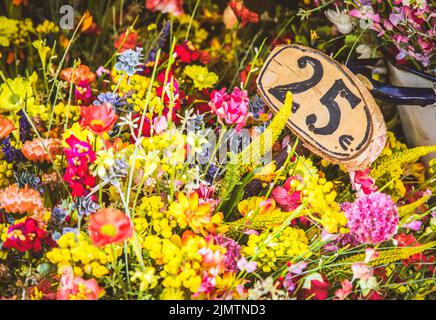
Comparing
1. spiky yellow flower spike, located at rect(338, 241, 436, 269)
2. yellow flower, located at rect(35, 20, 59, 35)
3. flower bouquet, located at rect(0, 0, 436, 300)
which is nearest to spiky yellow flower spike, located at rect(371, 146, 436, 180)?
flower bouquet, located at rect(0, 0, 436, 300)

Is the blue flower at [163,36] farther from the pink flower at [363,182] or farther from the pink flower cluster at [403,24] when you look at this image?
the pink flower at [363,182]

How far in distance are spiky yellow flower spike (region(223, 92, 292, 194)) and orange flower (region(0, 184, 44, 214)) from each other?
299 mm

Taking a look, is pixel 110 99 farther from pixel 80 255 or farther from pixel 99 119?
A: pixel 80 255

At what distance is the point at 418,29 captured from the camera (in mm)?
939

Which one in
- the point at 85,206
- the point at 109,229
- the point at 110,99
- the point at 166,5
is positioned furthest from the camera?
the point at 166,5

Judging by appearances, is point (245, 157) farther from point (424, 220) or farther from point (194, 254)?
point (424, 220)

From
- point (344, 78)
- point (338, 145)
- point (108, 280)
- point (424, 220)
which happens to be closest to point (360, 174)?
point (338, 145)

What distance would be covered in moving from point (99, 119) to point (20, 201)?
19 cm

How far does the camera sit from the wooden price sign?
810 mm

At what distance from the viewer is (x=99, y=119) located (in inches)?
26.9

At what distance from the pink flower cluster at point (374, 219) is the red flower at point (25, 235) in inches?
18.0

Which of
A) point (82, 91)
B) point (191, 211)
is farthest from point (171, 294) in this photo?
point (82, 91)

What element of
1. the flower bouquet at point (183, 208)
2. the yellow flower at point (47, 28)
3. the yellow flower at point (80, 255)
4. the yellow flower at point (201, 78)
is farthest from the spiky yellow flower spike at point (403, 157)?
the yellow flower at point (47, 28)

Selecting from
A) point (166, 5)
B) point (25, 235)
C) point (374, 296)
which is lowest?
point (374, 296)
